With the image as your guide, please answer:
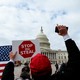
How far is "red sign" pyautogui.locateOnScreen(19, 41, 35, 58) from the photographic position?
7.29 metres

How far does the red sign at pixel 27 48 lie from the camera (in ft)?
23.9

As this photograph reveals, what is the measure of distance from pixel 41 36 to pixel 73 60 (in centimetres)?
11190

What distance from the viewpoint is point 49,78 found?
3094 mm

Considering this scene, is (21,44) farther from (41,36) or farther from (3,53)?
(41,36)

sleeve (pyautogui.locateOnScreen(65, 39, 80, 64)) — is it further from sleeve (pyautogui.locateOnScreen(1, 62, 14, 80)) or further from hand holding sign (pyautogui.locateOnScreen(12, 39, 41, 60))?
hand holding sign (pyautogui.locateOnScreen(12, 39, 41, 60))

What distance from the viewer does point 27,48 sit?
7664 millimetres

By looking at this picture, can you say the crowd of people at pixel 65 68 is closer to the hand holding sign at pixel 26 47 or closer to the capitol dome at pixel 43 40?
the hand holding sign at pixel 26 47

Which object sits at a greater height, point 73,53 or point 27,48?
point 27,48

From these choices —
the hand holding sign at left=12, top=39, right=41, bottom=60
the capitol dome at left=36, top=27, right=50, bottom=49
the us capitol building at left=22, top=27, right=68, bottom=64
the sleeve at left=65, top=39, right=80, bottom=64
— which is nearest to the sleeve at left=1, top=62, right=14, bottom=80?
the sleeve at left=65, top=39, right=80, bottom=64

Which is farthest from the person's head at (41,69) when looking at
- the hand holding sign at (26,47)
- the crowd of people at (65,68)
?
the hand holding sign at (26,47)

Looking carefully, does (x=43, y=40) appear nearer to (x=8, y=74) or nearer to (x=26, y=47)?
(x=26, y=47)

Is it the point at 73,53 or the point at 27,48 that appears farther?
the point at 27,48

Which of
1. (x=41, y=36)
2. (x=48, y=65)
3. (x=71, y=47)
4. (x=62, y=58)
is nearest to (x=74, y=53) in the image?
(x=71, y=47)

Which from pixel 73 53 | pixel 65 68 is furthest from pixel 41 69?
pixel 73 53
